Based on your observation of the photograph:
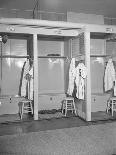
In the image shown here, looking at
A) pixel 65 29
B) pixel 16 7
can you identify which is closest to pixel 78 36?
pixel 65 29

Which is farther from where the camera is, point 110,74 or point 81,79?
point 110,74

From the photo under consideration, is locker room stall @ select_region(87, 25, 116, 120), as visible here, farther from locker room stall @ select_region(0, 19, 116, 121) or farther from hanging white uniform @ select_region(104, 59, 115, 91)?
hanging white uniform @ select_region(104, 59, 115, 91)

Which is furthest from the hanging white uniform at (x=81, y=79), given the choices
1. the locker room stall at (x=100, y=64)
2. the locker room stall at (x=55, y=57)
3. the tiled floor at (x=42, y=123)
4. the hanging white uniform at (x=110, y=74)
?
the hanging white uniform at (x=110, y=74)

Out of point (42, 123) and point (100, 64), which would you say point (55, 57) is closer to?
point (100, 64)

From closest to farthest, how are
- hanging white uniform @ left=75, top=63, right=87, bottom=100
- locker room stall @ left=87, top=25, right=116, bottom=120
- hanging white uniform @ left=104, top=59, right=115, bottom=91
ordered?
1. hanging white uniform @ left=75, top=63, right=87, bottom=100
2. hanging white uniform @ left=104, top=59, right=115, bottom=91
3. locker room stall @ left=87, top=25, right=116, bottom=120

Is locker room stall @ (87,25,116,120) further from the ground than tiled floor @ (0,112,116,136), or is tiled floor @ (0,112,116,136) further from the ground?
locker room stall @ (87,25,116,120)

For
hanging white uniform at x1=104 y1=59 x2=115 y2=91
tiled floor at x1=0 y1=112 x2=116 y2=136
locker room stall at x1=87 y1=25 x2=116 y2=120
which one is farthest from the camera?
locker room stall at x1=87 y1=25 x2=116 y2=120

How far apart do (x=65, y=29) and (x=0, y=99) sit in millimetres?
2870

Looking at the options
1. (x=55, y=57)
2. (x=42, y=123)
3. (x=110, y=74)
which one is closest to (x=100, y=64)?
(x=110, y=74)

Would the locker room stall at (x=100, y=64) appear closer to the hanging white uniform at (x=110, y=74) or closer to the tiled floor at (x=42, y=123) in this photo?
the hanging white uniform at (x=110, y=74)

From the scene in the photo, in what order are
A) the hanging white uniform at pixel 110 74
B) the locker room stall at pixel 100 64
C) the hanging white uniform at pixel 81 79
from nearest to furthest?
1. the hanging white uniform at pixel 81 79
2. the hanging white uniform at pixel 110 74
3. the locker room stall at pixel 100 64

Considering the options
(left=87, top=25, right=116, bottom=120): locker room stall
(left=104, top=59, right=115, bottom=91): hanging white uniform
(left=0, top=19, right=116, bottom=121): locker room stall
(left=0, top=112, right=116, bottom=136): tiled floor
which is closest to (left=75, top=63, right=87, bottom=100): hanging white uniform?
(left=0, top=19, right=116, bottom=121): locker room stall

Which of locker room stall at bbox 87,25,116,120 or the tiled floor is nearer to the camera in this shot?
the tiled floor

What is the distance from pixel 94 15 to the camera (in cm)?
668
